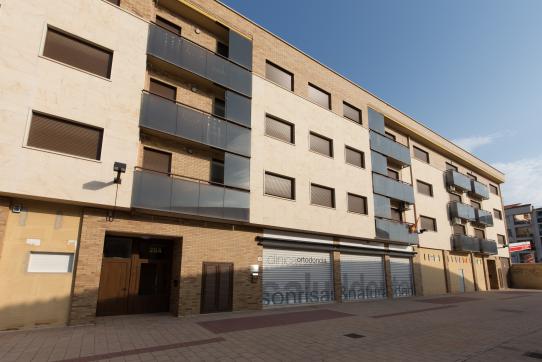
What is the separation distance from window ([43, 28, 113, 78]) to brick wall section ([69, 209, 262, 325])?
204 inches

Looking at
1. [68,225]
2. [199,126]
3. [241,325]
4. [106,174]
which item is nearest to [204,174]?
[199,126]

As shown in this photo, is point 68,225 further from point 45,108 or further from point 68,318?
point 45,108

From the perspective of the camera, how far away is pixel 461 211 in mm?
28875

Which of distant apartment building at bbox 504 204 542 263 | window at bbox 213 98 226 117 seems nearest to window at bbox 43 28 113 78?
window at bbox 213 98 226 117

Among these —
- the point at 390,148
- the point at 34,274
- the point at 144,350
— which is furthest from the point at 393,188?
the point at 34,274

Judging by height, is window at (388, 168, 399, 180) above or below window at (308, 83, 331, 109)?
below

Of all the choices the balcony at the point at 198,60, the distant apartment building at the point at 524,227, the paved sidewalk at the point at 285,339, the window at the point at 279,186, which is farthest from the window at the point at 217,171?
the distant apartment building at the point at 524,227

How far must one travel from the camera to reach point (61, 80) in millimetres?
11367

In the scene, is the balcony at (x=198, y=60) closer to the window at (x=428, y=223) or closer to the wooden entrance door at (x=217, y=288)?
the wooden entrance door at (x=217, y=288)

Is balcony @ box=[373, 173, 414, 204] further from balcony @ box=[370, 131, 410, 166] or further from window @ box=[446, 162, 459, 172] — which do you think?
window @ box=[446, 162, 459, 172]

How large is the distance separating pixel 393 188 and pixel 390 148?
2865mm

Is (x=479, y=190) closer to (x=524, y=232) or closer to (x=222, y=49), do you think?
(x=222, y=49)

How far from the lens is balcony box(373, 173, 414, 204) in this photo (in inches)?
861

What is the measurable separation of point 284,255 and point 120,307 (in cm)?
752
